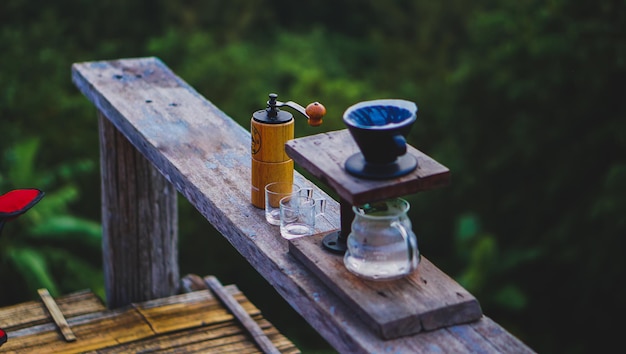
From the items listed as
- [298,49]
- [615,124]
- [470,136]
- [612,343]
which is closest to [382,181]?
[615,124]

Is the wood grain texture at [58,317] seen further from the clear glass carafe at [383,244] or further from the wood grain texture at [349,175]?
the clear glass carafe at [383,244]

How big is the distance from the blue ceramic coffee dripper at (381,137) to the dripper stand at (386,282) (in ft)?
0.07

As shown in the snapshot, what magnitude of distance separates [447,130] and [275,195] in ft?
46.7

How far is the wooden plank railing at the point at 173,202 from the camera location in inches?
77.7

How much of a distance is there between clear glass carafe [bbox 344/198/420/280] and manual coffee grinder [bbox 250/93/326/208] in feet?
1.63

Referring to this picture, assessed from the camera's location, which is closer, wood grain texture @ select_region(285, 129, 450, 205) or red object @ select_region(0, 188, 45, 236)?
wood grain texture @ select_region(285, 129, 450, 205)

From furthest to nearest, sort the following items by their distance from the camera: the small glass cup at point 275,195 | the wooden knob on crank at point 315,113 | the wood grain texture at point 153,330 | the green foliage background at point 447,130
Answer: the green foliage background at point 447,130, the wood grain texture at point 153,330, the small glass cup at point 275,195, the wooden knob on crank at point 315,113

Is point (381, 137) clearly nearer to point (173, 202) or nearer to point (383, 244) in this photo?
point (383, 244)

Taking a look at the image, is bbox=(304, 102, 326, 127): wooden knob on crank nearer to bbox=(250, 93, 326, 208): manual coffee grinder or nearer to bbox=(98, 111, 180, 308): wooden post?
bbox=(250, 93, 326, 208): manual coffee grinder

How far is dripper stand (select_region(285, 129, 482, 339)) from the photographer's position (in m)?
1.94

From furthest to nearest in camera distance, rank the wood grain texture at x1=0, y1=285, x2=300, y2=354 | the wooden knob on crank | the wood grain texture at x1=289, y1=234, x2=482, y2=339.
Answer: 1. the wood grain texture at x1=0, y1=285, x2=300, y2=354
2. the wooden knob on crank
3. the wood grain texture at x1=289, y1=234, x2=482, y2=339

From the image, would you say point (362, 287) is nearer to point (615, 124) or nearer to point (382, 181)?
point (382, 181)

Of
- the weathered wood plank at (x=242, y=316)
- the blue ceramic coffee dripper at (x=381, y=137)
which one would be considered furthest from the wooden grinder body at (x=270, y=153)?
the weathered wood plank at (x=242, y=316)

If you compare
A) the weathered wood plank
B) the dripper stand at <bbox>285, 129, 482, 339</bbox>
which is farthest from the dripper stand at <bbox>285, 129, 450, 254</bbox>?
the weathered wood plank
